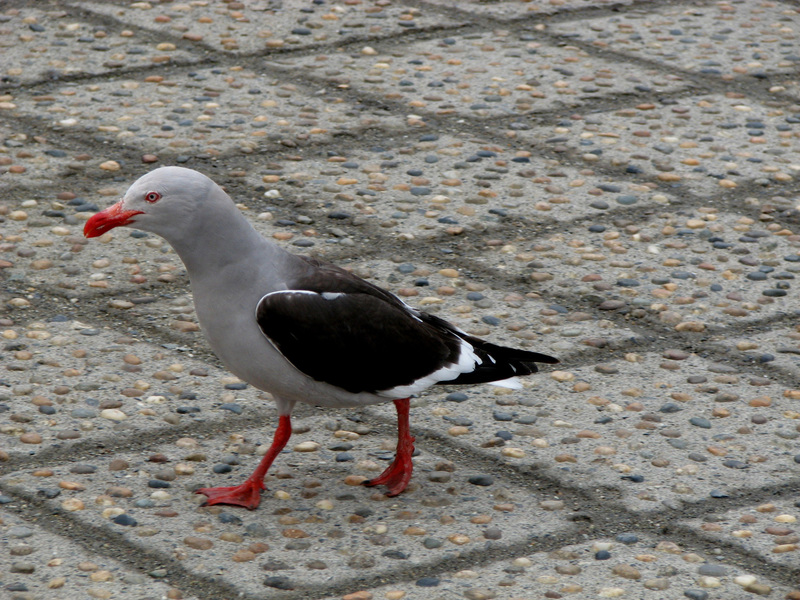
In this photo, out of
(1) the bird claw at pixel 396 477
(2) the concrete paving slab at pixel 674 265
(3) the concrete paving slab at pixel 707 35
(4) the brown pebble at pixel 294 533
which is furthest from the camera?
(3) the concrete paving slab at pixel 707 35

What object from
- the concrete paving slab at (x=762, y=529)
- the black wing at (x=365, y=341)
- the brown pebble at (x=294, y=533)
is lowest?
the brown pebble at (x=294, y=533)

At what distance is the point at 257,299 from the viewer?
11.5ft

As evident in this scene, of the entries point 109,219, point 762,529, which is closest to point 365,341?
point 109,219

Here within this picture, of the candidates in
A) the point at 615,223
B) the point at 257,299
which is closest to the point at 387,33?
the point at 615,223

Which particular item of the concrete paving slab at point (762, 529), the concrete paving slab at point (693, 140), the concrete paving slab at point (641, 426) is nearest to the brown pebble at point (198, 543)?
the concrete paving slab at point (641, 426)

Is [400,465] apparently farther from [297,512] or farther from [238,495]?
[238,495]

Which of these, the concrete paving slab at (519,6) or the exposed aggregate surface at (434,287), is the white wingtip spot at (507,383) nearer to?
the exposed aggregate surface at (434,287)

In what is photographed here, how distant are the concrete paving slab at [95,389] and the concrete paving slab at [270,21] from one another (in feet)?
10.5

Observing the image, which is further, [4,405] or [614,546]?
[4,405]

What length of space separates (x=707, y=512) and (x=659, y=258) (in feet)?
5.91

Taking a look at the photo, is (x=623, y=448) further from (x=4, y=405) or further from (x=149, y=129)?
(x=149, y=129)

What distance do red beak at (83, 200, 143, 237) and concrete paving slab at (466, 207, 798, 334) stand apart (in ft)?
6.46

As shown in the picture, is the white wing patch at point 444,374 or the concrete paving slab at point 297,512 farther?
Result: the white wing patch at point 444,374

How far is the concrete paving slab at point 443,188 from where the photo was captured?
17.9 feet
